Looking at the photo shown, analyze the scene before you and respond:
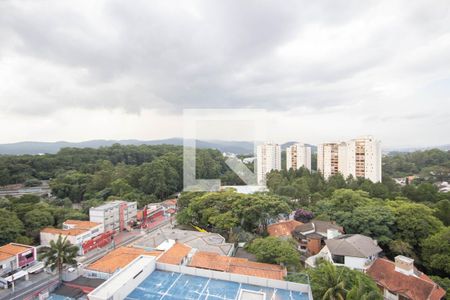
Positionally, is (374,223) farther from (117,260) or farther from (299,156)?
(299,156)

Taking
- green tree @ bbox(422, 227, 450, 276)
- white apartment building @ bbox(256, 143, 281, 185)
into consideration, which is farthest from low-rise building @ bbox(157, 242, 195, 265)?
white apartment building @ bbox(256, 143, 281, 185)

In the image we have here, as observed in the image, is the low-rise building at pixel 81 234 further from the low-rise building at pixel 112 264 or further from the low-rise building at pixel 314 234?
the low-rise building at pixel 314 234

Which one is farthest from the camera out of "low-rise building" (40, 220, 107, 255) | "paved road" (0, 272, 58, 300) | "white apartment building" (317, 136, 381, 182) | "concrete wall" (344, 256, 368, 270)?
"white apartment building" (317, 136, 381, 182)

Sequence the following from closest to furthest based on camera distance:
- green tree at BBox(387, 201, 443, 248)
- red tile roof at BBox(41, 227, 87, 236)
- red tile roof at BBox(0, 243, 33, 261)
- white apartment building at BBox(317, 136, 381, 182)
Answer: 1. red tile roof at BBox(0, 243, 33, 261)
2. green tree at BBox(387, 201, 443, 248)
3. red tile roof at BBox(41, 227, 87, 236)
4. white apartment building at BBox(317, 136, 381, 182)

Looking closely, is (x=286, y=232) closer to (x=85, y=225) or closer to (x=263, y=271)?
(x=263, y=271)

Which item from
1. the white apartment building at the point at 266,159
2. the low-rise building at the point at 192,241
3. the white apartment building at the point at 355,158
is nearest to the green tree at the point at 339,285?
the low-rise building at the point at 192,241

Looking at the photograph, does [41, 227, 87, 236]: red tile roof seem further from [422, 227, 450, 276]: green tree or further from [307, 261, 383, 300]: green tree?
[422, 227, 450, 276]: green tree
